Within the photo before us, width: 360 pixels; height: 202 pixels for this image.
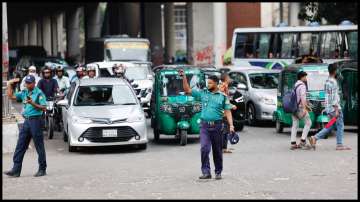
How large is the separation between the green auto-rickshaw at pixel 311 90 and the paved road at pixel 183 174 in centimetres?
114

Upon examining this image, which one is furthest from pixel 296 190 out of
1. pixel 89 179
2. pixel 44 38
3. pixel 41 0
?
pixel 44 38

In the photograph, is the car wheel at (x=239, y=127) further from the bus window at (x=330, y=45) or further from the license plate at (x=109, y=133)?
the bus window at (x=330, y=45)

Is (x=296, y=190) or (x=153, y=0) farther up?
(x=153, y=0)

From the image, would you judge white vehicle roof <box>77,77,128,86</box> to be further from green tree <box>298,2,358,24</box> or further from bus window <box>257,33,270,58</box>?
green tree <box>298,2,358,24</box>

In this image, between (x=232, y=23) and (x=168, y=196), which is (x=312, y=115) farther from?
(x=232, y=23)

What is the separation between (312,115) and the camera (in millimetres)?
19172

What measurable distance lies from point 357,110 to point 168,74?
4941mm

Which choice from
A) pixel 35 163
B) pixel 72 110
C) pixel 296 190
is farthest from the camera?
pixel 72 110

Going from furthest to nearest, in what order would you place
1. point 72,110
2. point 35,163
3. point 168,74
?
1. point 168,74
2. point 72,110
3. point 35,163

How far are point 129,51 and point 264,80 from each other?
13821 millimetres

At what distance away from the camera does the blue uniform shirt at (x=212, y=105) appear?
12.1 metres

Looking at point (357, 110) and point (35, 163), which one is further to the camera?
point (357, 110)

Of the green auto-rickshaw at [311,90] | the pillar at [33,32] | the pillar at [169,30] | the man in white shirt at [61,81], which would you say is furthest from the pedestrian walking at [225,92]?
the pillar at [33,32]

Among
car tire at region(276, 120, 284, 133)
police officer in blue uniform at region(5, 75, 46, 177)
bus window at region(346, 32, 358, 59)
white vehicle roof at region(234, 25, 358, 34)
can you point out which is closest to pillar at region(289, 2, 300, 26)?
white vehicle roof at region(234, 25, 358, 34)
